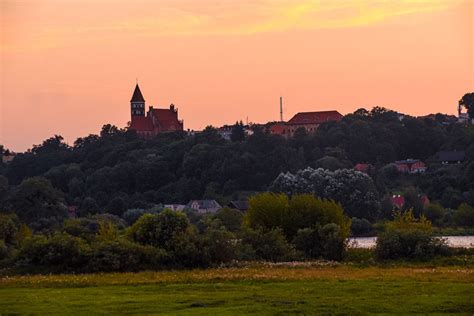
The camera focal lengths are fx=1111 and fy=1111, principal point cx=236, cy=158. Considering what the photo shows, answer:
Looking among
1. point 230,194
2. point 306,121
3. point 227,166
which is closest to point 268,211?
point 230,194

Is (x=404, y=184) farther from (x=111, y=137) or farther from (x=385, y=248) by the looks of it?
(x=385, y=248)

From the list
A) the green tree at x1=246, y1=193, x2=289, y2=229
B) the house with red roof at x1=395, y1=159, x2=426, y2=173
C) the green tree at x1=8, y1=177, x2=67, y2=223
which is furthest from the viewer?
the house with red roof at x1=395, y1=159, x2=426, y2=173

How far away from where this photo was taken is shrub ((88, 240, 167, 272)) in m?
46.1

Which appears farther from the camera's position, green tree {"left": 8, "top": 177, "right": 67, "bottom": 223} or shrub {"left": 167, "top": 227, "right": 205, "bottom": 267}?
green tree {"left": 8, "top": 177, "right": 67, "bottom": 223}

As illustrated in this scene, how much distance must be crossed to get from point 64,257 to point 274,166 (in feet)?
291

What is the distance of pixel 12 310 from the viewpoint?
28875mm

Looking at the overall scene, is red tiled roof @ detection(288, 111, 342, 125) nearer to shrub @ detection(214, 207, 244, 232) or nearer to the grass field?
shrub @ detection(214, 207, 244, 232)

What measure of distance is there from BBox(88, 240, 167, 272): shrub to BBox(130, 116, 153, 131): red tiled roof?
145000 millimetres

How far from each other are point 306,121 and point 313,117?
61.6 inches

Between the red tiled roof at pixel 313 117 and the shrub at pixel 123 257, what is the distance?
5404 inches

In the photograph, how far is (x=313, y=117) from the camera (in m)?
192

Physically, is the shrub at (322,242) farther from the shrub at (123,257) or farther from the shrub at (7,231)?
the shrub at (7,231)

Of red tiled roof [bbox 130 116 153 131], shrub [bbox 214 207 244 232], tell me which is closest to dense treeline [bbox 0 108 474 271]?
shrub [bbox 214 207 244 232]

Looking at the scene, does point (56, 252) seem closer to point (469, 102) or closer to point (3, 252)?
point (3, 252)
